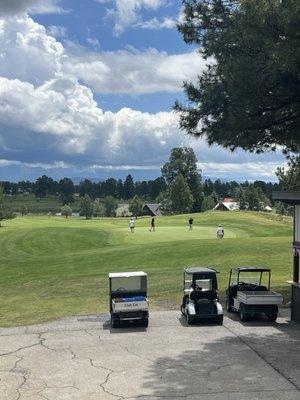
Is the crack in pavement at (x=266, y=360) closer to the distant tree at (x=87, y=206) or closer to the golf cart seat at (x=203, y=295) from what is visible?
the golf cart seat at (x=203, y=295)

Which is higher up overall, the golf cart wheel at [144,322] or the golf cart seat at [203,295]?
the golf cart seat at [203,295]

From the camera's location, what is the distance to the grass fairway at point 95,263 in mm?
23031

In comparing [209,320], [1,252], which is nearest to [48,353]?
[209,320]

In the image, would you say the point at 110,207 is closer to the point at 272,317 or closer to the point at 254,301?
the point at 272,317

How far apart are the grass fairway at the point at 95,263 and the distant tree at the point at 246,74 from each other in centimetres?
787

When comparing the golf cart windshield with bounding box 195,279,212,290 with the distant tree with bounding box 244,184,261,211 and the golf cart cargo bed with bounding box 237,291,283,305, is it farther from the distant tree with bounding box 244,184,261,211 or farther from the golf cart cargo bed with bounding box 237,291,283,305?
the distant tree with bounding box 244,184,261,211

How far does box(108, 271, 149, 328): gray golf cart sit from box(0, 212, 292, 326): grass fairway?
10.2 feet

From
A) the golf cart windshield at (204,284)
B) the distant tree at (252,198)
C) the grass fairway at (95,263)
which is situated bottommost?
the grass fairway at (95,263)

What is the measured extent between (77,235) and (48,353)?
122 ft

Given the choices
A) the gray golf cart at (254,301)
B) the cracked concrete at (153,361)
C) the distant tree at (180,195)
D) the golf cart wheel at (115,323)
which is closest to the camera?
the cracked concrete at (153,361)

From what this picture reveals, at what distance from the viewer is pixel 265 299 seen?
703 inches

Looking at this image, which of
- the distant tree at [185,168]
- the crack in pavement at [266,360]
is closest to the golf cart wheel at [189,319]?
the crack in pavement at [266,360]

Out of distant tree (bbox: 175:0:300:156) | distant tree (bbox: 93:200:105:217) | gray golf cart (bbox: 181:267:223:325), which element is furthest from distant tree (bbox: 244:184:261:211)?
gray golf cart (bbox: 181:267:223:325)

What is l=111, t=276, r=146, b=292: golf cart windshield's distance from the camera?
723 inches
